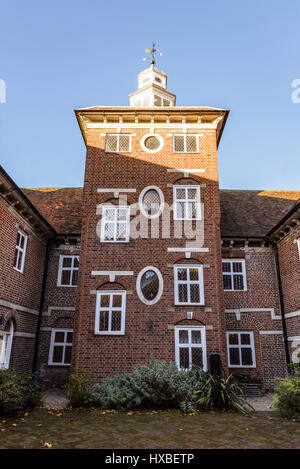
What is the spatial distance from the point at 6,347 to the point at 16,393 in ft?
13.7

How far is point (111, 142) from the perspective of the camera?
15281 mm

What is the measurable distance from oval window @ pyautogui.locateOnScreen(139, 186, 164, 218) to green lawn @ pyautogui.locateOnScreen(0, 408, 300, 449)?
7.68m

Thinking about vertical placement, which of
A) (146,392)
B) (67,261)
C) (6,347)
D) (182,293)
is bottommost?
(146,392)

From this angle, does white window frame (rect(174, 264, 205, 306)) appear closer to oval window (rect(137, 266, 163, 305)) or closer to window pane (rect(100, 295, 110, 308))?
oval window (rect(137, 266, 163, 305))

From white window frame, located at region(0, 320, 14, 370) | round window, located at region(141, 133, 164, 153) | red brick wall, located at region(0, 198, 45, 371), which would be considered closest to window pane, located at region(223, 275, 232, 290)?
round window, located at region(141, 133, 164, 153)

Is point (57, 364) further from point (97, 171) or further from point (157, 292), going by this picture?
point (97, 171)

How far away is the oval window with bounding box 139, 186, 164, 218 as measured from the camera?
557 inches

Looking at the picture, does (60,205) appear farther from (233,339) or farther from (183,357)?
(233,339)

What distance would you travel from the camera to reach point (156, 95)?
20.4 meters

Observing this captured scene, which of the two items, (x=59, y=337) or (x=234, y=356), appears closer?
(x=234, y=356)

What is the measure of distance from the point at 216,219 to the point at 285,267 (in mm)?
4079

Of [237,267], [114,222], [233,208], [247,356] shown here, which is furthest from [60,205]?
[247,356]

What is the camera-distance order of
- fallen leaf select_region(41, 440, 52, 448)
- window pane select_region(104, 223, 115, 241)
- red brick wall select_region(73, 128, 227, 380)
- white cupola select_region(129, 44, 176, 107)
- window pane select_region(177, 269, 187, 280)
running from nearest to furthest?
fallen leaf select_region(41, 440, 52, 448) → red brick wall select_region(73, 128, 227, 380) → window pane select_region(177, 269, 187, 280) → window pane select_region(104, 223, 115, 241) → white cupola select_region(129, 44, 176, 107)

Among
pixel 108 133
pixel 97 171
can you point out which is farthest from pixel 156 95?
pixel 97 171
